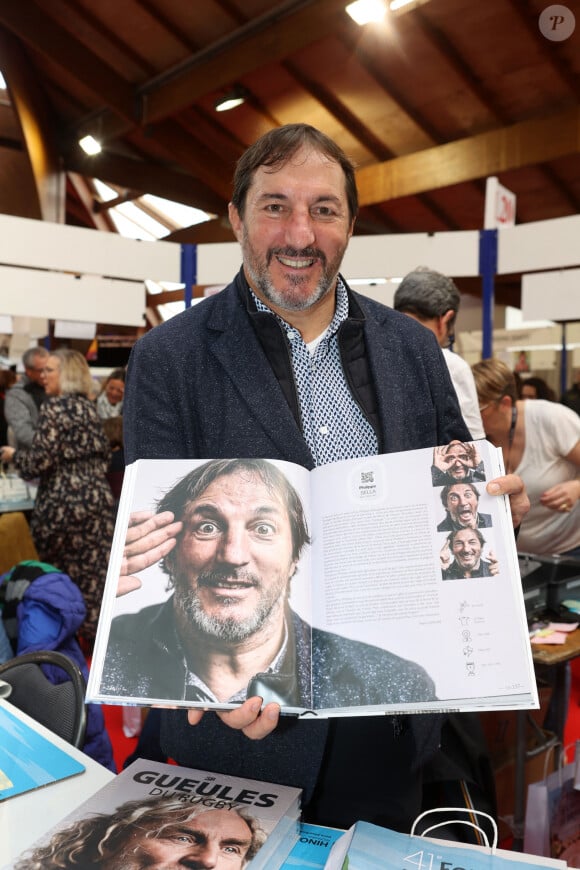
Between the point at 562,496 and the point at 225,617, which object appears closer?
the point at 225,617

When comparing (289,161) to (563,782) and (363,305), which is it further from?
(563,782)

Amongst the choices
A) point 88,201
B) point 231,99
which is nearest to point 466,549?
point 231,99

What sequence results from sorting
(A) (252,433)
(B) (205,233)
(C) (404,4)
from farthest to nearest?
(B) (205,233)
(C) (404,4)
(A) (252,433)

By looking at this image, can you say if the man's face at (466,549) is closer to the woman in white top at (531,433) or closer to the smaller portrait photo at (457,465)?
the smaller portrait photo at (457,465)

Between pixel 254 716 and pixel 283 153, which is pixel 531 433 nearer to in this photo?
pixel 283 153

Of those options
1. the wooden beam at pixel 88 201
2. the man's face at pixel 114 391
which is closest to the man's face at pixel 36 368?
the man's face at pixel 114 391

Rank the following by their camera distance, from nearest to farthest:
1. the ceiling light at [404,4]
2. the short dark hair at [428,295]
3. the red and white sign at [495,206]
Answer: the short dark hair at [428,295] → the red and white sign at [495,206] → the ceiling light at [404,4]

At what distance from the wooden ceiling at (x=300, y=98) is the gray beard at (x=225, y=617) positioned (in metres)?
5.78

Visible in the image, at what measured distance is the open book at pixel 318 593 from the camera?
809 mm

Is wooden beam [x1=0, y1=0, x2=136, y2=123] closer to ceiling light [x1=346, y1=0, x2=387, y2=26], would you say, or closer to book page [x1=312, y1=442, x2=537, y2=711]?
ceiling light [x1=346, y1=0, x2=387, y2=26]

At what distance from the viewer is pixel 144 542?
2.83ft

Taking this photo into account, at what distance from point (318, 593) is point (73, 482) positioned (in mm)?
3196

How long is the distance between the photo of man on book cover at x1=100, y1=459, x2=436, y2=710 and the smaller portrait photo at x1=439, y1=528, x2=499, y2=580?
12 centimetres

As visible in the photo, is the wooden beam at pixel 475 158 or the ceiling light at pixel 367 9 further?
the wooden beam at pixel 475 158
